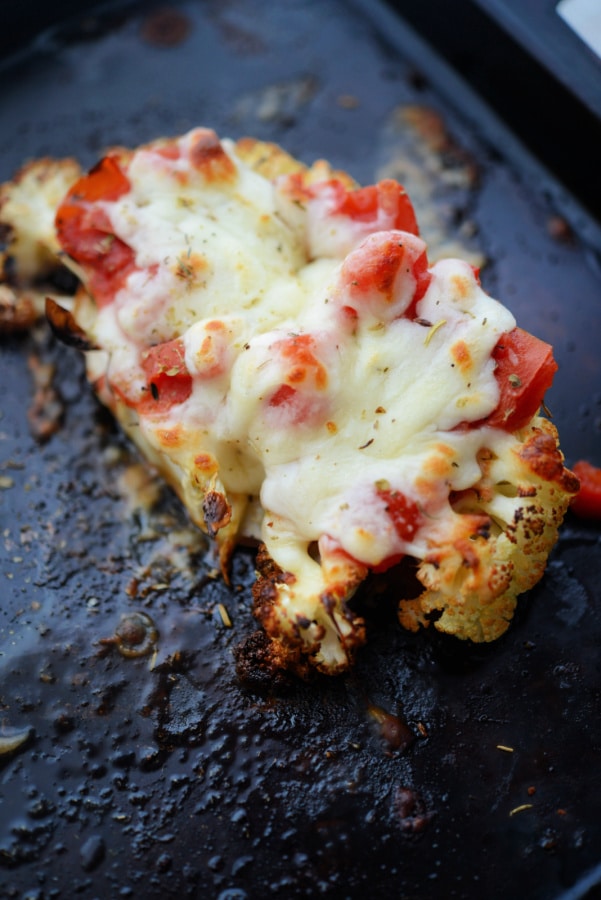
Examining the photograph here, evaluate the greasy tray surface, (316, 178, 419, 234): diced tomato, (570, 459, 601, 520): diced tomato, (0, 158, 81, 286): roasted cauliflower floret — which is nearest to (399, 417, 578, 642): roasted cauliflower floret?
the greasy tray surface

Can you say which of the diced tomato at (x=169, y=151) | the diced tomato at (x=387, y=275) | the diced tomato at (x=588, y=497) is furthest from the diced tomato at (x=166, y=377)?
the diced tomato at (x=588, y=497)

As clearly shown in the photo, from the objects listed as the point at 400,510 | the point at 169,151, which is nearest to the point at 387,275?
the point at 400,510

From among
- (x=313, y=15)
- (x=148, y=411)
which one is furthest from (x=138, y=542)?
(x=313, y=15)

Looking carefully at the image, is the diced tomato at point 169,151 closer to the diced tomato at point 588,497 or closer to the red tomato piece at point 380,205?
the red tomato piece at point 380,205

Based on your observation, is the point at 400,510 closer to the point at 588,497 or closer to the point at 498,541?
the point at 498,541

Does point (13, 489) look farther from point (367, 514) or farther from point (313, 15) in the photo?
point (313, 15)
